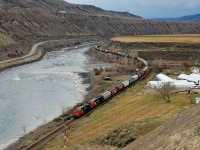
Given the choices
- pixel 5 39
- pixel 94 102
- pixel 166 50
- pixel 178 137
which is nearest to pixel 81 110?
pixel 94 102

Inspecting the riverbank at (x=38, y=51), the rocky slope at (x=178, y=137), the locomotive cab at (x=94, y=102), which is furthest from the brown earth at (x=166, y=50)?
the rocky slope at (x=178, y=137)

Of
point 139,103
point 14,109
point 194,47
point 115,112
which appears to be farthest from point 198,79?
point 194,47

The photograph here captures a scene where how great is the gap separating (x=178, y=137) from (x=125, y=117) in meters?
23.6

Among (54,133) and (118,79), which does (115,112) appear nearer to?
(54,133)

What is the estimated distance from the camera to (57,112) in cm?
5344

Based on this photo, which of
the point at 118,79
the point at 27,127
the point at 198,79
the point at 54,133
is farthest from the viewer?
the point at 118,79

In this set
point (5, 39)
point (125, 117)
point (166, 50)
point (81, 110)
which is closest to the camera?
point (125, 117)

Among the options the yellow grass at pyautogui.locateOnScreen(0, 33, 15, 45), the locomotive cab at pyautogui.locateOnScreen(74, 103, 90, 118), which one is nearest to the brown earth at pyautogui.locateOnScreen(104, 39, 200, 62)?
the yellow grass at pyautogui.locateOnScreen(0, 33, 15, 45)

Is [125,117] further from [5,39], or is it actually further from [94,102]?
[5,39]

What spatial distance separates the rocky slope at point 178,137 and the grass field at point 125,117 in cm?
642

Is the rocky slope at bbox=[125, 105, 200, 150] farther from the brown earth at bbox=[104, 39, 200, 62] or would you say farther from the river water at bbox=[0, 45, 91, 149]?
the brown earth at bbox=[104, 39, 200, 62]

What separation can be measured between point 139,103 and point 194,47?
64.1 meters

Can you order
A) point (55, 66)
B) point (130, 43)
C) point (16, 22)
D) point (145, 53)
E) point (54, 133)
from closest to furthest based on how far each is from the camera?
point (54, 133), point (55, 66), point (145, 53), point (130, 43), point (16, 22)

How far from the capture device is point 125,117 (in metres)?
43.3
